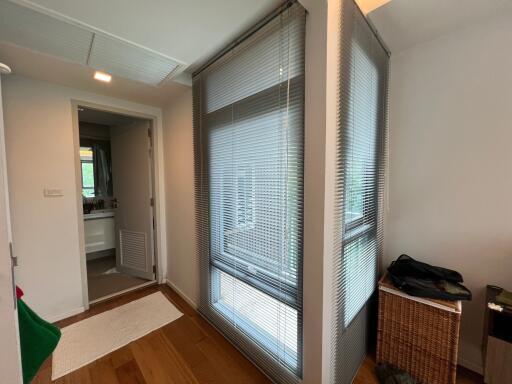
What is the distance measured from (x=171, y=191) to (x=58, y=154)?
1.12m

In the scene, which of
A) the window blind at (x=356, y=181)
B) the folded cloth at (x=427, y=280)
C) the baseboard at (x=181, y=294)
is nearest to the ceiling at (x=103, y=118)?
the baseboard at (x=181, y=294)

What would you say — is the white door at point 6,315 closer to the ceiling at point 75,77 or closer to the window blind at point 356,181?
the window blind at point 356,181

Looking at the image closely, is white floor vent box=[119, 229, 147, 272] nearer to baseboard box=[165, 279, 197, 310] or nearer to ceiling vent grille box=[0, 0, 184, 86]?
baseboard box=[165, 279, 197, 310]

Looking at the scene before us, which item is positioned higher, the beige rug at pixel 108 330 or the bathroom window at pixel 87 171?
the bathroom window at pixel 87 171

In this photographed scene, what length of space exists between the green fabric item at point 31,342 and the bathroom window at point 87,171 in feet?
11.6

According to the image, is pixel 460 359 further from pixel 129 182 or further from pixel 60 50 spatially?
pixel 129 182

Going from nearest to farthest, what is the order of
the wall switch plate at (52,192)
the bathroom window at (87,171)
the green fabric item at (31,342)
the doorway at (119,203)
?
the green fabric item at (31,342)
the wall switch plate at (52,192)
the doorway at (119,203)
the bathroom window at (87,171)

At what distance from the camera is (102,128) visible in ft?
12.7

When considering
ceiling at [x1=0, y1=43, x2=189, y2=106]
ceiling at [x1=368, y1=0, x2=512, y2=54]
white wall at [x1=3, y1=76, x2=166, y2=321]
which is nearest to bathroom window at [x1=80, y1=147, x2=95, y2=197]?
white wall at [x1=3, y1=76, x2=166, y2=321]

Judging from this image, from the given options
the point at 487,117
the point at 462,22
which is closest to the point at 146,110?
the point at 462,22

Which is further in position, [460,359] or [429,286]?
[460,359]

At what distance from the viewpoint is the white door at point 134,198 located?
2818mm

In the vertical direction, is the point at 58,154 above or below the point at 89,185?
above

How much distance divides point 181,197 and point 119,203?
142 centimetres
